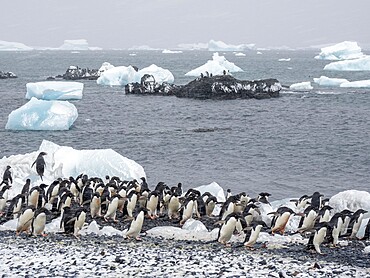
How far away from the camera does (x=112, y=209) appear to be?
47.8ft

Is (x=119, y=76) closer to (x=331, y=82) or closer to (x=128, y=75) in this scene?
(x=128, y=75)

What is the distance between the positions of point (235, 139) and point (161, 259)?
21800mm

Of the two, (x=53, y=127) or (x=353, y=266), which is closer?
(x=353, y=266)

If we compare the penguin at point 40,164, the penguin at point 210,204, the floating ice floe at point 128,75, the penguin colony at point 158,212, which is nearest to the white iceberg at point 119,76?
the floating ice floe at point 128,75

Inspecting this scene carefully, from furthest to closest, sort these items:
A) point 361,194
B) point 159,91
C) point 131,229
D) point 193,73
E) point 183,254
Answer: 1. point 193,73
2. point 159,91
3. point 361,194
4. point 131,229
5. point 183,254

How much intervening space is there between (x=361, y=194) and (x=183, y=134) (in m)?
18.2

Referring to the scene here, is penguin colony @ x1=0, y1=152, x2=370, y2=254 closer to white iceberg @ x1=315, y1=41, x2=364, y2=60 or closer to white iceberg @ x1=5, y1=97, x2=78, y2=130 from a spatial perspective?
white iceberg @ x1=5, y1=97, x2=78, y2=130

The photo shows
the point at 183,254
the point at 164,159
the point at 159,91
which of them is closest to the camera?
the point at 183,254

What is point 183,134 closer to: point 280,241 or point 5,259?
point 280,241

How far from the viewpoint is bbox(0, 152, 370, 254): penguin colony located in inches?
492

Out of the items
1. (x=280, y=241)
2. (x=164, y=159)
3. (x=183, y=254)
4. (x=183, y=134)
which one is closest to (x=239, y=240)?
(x=280, y=241)

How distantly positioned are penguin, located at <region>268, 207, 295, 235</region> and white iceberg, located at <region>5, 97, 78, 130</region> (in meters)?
22.0

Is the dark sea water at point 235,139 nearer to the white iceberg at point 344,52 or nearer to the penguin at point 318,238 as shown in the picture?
the penguin at point 318,238

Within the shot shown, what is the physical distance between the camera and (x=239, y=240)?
42.2ft
